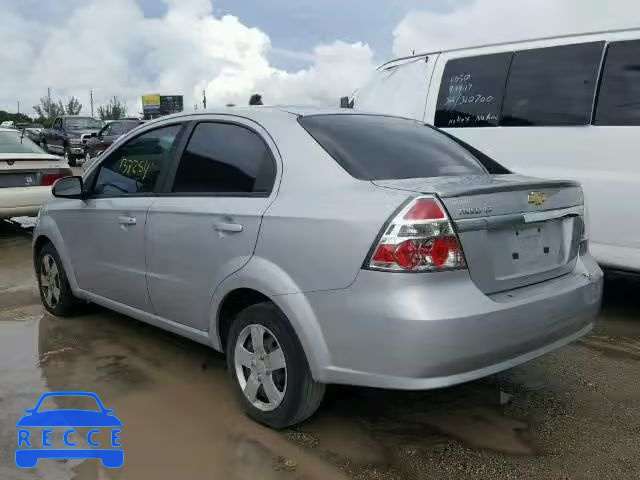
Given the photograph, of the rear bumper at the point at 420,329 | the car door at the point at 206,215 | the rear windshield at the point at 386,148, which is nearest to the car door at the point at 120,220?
the car door at the point at 206,215

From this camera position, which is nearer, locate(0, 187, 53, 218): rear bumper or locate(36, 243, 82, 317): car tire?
locate(36, 243, 82, 317): car tire

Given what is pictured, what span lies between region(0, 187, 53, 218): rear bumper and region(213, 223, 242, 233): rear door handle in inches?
213

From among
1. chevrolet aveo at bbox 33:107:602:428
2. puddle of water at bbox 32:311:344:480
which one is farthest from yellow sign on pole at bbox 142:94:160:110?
chevrolet aveo at bbox 33:107:602:428

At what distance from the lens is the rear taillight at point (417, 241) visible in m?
2.59

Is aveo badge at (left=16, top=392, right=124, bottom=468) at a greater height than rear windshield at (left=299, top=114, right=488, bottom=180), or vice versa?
rear windshield at (left=299, top=114, right=488, bottom=180)

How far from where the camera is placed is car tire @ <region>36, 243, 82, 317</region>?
4.90 m

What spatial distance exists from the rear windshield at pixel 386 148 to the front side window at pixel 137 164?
3.44ft

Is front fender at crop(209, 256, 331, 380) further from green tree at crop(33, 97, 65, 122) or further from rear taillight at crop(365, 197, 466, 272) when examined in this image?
green tree at crop(33, 97, 65, 122)

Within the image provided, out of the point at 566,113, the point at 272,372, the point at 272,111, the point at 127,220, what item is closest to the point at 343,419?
the point at 272,372

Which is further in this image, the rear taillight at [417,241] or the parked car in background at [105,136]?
the parked car in background at [105,136]

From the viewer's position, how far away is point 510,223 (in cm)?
284

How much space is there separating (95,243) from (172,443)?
1.80 metres

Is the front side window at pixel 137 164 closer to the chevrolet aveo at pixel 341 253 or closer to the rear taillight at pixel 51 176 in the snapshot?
the chevrolet aveo at pixel 341 253

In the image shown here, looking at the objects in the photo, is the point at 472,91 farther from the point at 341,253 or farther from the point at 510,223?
the point at 341,253
